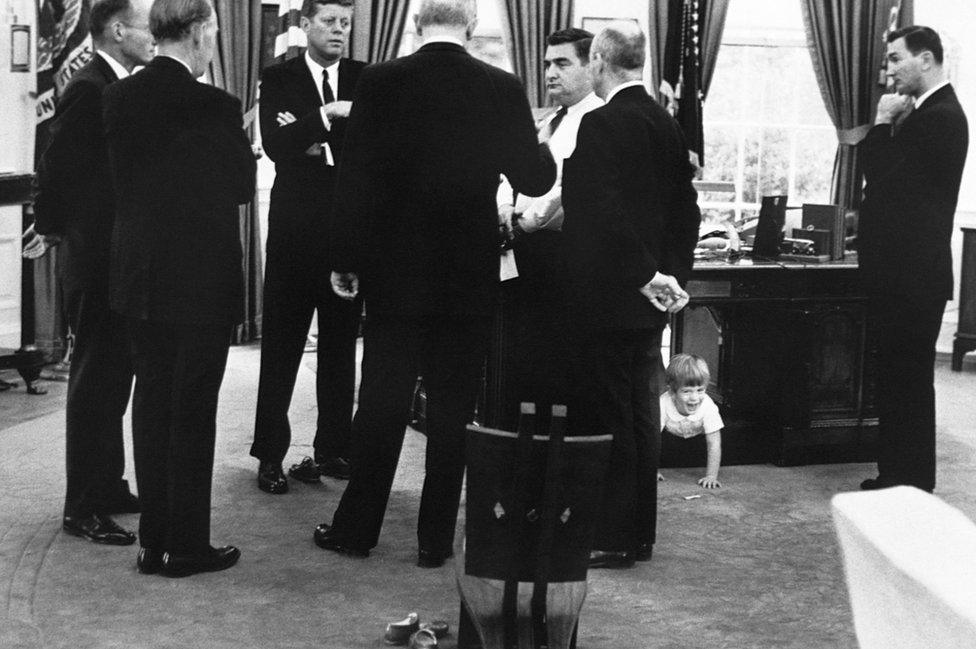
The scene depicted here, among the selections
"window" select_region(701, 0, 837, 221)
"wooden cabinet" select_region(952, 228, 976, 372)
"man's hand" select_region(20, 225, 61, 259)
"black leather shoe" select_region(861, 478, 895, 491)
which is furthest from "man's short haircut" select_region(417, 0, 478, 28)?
"window" select_region(701, 0, 837, 221)

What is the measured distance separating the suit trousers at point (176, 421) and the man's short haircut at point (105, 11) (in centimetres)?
93

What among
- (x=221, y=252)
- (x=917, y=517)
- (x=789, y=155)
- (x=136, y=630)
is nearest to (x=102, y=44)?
(x=221, y=252)

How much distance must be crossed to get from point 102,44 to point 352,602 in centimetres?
182

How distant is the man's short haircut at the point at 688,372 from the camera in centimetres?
490

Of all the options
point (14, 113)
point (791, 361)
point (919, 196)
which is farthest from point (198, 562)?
point (14, 113)

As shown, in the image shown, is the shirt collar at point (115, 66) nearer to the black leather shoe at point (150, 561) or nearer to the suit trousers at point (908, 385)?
the black leather shoe at point (150, 561)

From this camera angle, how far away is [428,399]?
3.78 metres

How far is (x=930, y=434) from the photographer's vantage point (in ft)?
15.3

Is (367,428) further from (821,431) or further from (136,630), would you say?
(821,431)

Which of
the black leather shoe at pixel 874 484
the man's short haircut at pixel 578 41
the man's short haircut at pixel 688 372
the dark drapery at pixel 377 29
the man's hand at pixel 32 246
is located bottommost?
the black leather shoe at pixel 874 484

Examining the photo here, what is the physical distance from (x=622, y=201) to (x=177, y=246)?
4.13 ft

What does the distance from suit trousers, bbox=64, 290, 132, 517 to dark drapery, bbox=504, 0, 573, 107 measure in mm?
4564

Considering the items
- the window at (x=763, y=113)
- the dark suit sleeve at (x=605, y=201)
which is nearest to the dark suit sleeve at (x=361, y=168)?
the dark suit sleeve at (x=605, y=201)

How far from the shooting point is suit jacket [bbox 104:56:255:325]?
3434 mm
